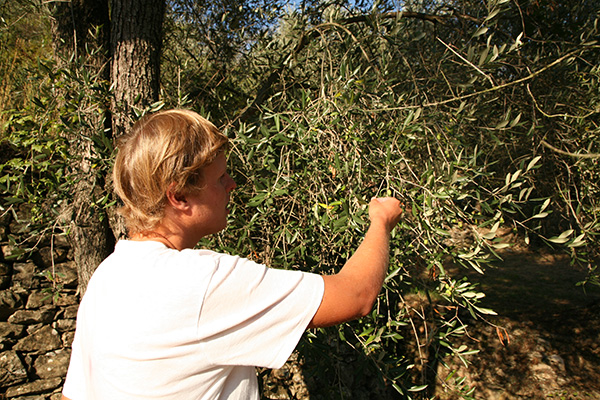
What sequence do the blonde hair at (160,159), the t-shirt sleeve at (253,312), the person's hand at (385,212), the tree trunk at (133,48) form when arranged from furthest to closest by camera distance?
the tree trunk at (133,48) < the person's hand at (385,212) < the blonde hair at (160,159) < the t-shirt sleeve at (253,312)

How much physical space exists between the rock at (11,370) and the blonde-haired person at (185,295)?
380 cm

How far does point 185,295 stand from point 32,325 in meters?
4.42

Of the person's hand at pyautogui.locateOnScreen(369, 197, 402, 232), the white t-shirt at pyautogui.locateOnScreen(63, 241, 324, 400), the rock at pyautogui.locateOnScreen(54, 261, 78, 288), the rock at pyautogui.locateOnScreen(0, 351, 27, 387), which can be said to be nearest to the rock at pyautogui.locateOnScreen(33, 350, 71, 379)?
the rock at pyautogui.locateOnScreen(0, 351, 27, 387)

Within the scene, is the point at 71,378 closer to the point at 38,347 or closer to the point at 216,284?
the point at 216,284

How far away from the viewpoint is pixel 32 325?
14.8 feet

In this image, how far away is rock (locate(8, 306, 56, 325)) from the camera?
446cm

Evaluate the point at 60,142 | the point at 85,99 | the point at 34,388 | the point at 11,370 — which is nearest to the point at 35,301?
the point at 11,370

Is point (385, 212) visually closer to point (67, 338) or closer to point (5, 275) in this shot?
point (67, 338)

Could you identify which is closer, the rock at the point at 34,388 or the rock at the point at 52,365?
the rock at the point at 34,388

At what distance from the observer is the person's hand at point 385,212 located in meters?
1.42

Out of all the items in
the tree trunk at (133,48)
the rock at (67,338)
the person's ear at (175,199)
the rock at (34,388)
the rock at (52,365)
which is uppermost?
the tree trunk at (133,48)

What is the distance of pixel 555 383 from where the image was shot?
479 centimetres

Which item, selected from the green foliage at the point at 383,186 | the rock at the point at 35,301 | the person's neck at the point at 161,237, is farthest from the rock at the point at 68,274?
the person's neck at the point at 161,237

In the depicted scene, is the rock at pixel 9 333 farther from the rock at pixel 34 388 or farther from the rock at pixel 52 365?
the rock at pixel 34 388
